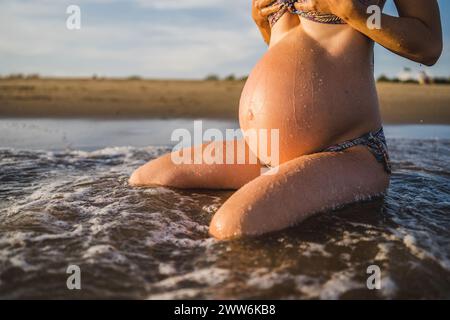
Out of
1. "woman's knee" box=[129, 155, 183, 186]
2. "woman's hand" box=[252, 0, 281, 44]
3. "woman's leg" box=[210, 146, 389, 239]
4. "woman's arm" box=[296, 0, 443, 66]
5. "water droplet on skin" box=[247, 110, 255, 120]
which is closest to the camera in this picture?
"woman's leg" box=[210, 146, 389, 239]

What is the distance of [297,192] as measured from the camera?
191cm

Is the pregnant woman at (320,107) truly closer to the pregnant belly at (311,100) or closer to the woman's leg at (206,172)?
the pregnant belly at (311,100)

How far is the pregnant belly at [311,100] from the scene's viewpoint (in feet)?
6.91

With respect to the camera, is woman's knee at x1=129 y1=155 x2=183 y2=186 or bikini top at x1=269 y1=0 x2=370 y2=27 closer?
bikini top at x1=269 y1=0 x2=370 y2=27

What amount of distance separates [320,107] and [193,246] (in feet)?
3.01

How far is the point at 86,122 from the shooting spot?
7.00 meters

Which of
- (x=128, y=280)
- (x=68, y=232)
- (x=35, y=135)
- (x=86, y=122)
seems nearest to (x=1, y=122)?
(x=86, y=122)

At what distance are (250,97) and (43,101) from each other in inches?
319

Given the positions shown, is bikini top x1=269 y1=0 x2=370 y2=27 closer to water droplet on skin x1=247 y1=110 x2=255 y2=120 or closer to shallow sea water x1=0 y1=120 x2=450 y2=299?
water droplet on skin x1=247 y1=110 x2=255 y2=120

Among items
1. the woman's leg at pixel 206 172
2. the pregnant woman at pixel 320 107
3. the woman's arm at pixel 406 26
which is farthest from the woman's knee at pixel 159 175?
the woman's arm at pixel 406 26

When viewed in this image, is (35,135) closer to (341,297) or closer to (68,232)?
(68,232)

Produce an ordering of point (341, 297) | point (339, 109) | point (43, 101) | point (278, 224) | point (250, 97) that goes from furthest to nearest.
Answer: point (43, 101) → point (250, 97) → point (339, 109) → point (278, 224) → point (341, 297)

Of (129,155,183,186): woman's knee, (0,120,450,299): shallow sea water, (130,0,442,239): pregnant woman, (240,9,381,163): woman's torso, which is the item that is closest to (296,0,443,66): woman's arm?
(130,0,442,239): pregnant woman

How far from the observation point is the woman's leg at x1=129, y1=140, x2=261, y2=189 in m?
2.57
